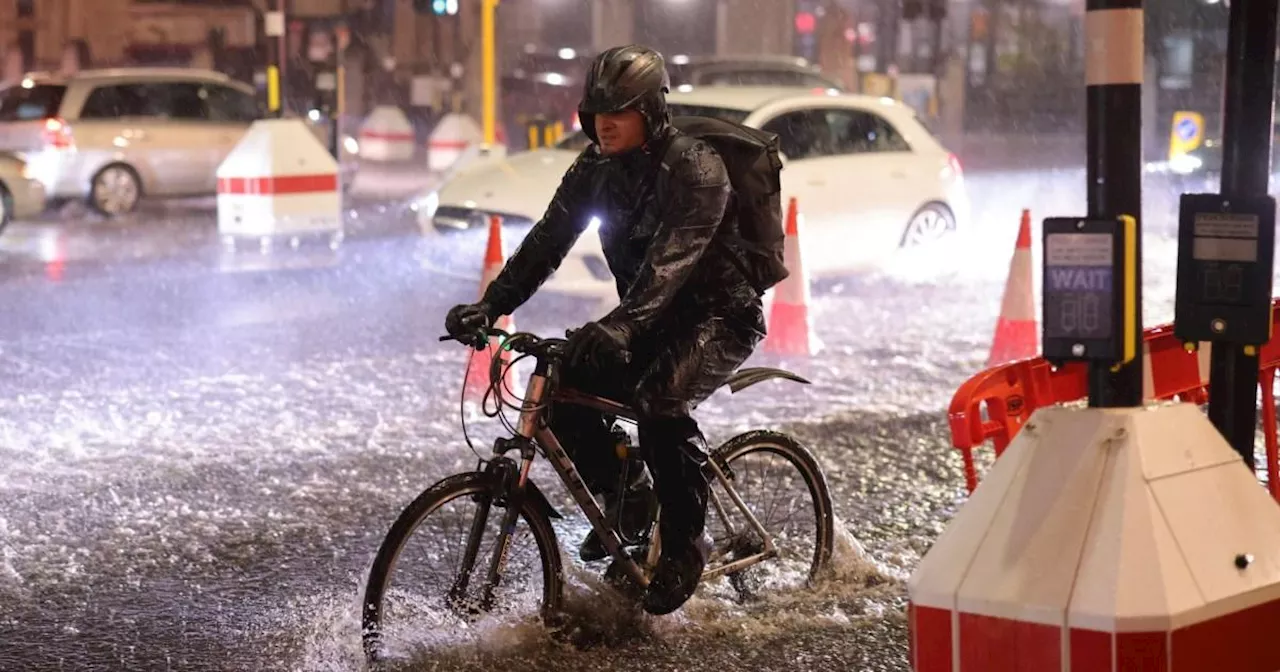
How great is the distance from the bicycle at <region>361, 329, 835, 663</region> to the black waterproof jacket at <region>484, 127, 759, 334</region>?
0.84ft

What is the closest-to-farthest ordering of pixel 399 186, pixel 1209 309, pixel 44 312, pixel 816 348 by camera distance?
pixel 1209 309 < pixel 816 348 < pixel 44 312 < pixel 399 186

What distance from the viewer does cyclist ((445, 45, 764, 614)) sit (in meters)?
4.96

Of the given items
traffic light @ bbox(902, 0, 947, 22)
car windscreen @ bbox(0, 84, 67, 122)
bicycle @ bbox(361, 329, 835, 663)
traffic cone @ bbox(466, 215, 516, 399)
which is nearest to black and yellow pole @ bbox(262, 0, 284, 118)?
car windscreen @ bbox(0, 84, 67, 122)

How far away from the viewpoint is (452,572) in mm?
5336

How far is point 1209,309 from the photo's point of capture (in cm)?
468

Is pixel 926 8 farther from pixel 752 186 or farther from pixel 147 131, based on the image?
pixel 752 186

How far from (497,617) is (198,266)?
10426mm

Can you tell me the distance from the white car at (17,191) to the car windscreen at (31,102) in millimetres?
2125

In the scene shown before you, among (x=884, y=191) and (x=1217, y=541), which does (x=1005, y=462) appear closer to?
(x=1217, y=541)

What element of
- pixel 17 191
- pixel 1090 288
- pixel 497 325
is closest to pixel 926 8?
pixel 17 191

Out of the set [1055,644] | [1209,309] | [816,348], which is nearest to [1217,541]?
[1055,644]

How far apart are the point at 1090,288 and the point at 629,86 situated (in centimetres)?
161

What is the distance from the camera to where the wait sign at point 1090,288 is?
3.83m

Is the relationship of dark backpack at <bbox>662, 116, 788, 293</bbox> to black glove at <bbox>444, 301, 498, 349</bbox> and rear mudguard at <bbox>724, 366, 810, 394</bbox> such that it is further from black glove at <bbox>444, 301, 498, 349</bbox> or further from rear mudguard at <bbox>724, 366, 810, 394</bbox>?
black glove at <bbox>444, 301, 498, 349</bbox>
